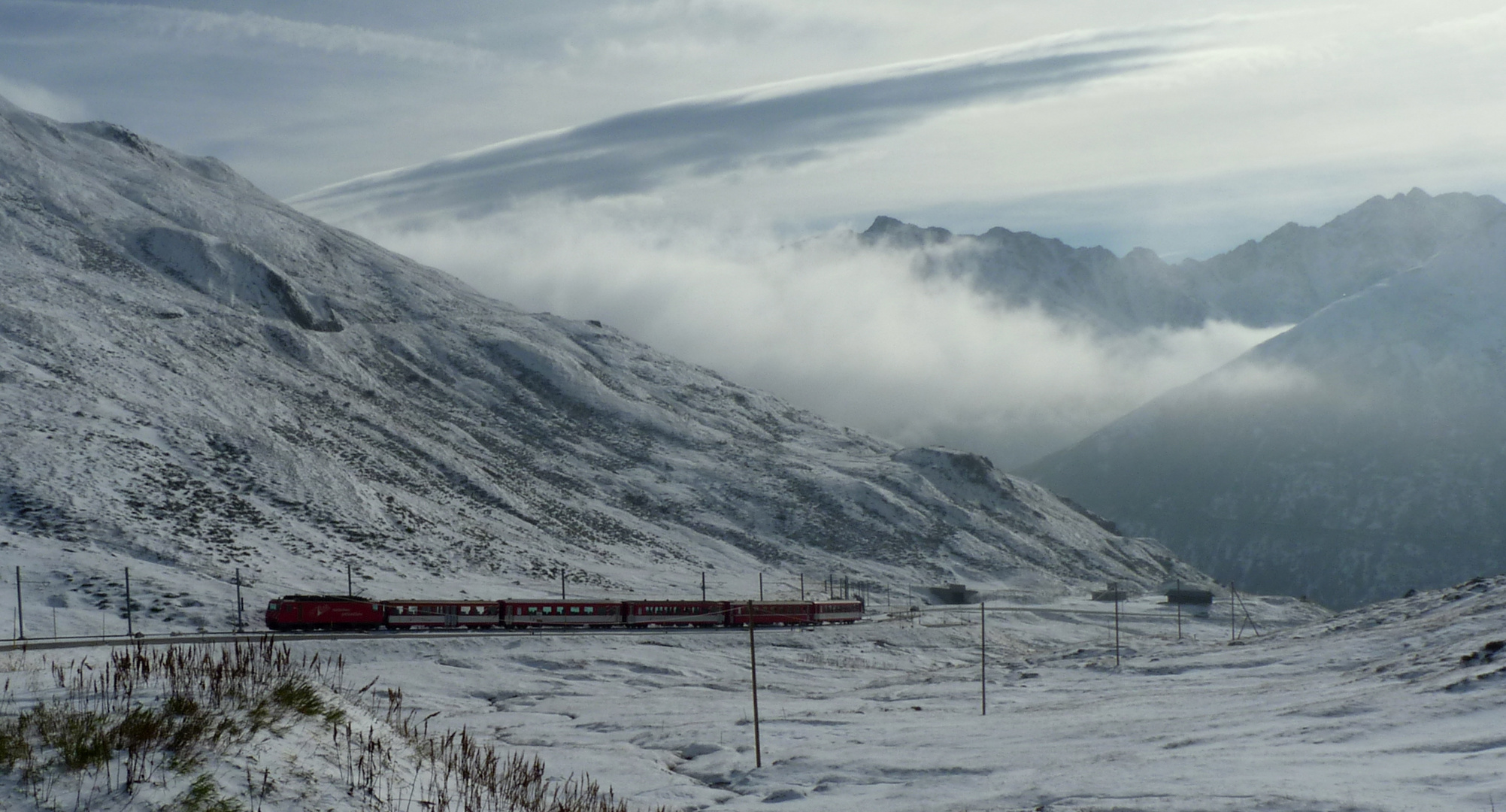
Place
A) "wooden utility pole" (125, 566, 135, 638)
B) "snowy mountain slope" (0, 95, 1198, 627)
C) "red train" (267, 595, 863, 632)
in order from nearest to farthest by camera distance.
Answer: "wooden utility pole" (125, 566, 135, 638) < "red train" (267, 595, 863, 632) < "snowy mountain slope" (0, 95, 1198, 627)

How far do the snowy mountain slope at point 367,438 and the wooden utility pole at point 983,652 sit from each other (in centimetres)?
2706

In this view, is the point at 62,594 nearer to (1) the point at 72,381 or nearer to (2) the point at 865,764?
(1) the point at 72,381

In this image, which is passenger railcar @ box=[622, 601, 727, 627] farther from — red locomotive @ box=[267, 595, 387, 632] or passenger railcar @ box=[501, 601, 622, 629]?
red locomotive @ box=[267, 595, 387, 632]

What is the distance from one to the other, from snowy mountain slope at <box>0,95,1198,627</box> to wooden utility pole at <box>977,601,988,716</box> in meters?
27.1

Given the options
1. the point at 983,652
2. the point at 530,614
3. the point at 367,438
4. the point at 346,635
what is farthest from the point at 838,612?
the point at 367,438

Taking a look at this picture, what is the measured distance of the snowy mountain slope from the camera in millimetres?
79375

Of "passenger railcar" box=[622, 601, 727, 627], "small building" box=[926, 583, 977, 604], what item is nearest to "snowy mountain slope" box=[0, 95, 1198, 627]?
"small building" box=[926, 583, 977, 604]

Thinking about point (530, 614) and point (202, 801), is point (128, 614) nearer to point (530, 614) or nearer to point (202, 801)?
point (530, 614)

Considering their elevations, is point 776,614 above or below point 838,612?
above

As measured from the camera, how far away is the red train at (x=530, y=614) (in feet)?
184

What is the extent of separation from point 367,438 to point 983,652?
87738 mm

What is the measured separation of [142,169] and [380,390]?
72025mm

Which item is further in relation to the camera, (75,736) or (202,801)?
(75,736)

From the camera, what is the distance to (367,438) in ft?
357
